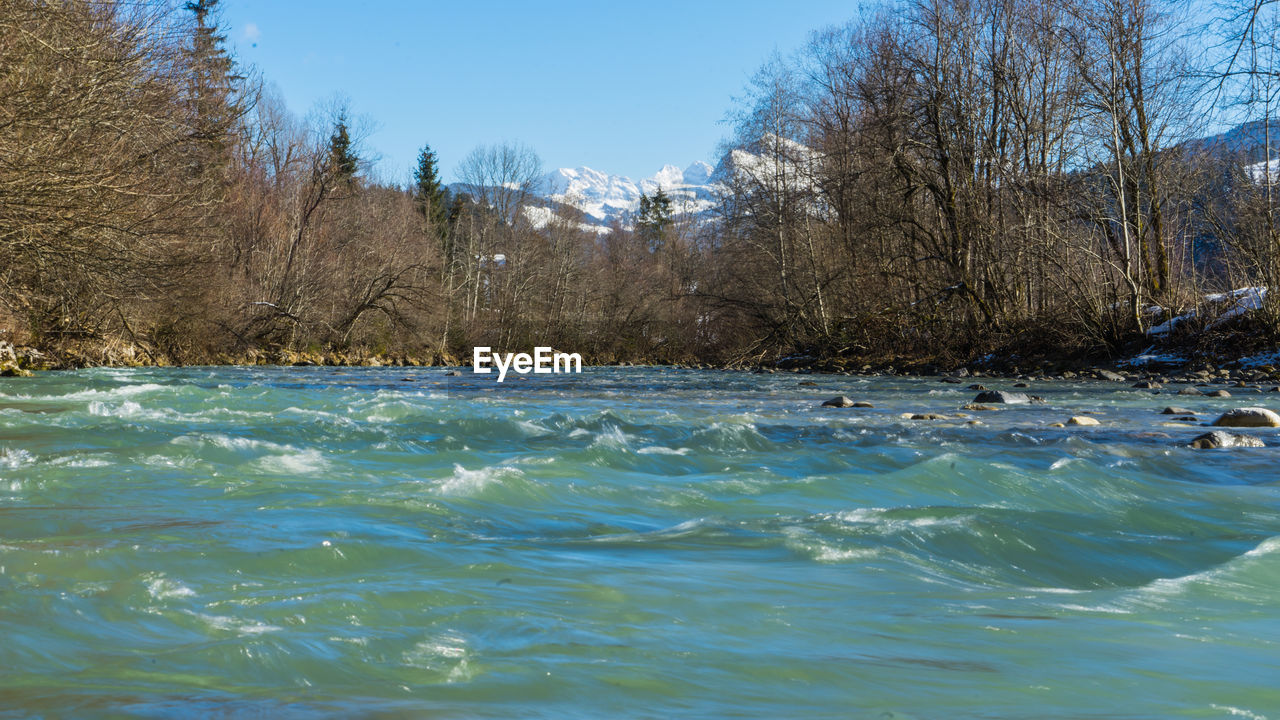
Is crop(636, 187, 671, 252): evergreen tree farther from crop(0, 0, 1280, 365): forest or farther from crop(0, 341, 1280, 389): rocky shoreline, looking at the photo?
crop(0, 341, 1280, 389): rocky shoreline

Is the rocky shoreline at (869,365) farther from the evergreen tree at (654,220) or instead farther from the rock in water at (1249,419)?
the evergreen tree at (654,220)

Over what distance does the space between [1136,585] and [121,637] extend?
4067mm

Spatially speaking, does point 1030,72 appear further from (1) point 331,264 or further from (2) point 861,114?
(1) point 331,264

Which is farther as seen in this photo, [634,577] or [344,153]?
[344,153]

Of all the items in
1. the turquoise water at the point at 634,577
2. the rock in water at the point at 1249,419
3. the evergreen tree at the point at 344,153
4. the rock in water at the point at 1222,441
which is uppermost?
the evergreen tree at the point at 344,153

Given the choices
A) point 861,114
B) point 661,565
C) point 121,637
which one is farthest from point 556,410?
point 861,114

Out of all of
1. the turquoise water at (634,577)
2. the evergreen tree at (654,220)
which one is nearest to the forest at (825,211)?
the turquoise water at (634,577)

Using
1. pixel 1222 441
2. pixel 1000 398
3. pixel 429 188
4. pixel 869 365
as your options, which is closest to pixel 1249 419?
pixel 1222 441

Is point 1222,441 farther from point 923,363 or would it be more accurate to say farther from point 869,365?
point 869,365

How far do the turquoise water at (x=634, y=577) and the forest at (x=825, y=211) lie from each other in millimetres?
Answer: 5254

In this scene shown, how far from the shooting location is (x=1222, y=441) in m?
8.38

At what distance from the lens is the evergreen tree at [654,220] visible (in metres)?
84.2

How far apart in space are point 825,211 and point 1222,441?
68.8 ft

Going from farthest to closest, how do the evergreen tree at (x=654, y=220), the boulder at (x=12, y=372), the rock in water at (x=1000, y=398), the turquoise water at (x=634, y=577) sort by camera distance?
the evergreen tree at (x=654, y=220)
the boulder at (x=12, y=372)
the rock in water at (x=1000, y=398)
the turquoise water at (x=634, y=577)
